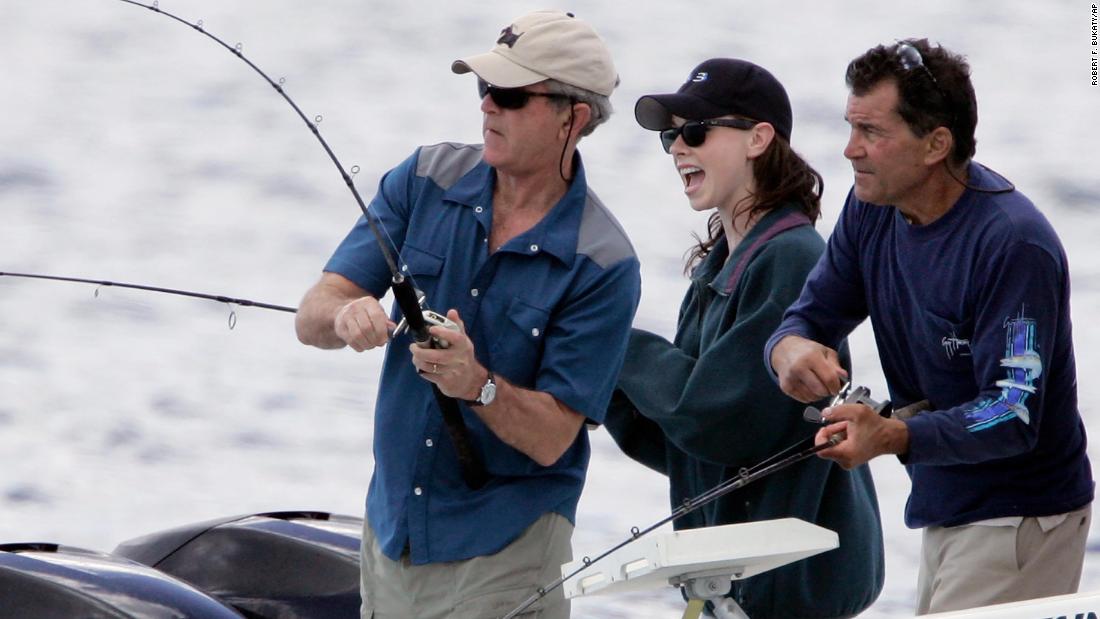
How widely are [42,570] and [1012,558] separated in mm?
1278

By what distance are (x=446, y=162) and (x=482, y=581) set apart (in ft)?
1.93

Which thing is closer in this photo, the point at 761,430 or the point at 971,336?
the point at 971,336

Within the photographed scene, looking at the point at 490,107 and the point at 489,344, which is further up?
the point at 490,107

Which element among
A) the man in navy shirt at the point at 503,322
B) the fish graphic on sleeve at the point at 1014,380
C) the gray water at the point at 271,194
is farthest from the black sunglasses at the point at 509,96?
the gray water at the point at 271,194

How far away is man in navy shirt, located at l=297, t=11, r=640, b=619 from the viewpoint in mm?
2451

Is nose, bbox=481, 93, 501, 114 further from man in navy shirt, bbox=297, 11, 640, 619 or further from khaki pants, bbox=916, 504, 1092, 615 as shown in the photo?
khaki pants, bbox=916, 504, 1092, 615

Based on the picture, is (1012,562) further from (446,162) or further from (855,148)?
(446,162)

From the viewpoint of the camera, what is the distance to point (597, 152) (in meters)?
6.62

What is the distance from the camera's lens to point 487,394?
235 cm

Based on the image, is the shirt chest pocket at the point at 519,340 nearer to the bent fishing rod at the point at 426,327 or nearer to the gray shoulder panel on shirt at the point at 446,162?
the bent fishing rod at the point at 426,327

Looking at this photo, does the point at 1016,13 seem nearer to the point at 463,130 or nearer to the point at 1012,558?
the point at 463,130

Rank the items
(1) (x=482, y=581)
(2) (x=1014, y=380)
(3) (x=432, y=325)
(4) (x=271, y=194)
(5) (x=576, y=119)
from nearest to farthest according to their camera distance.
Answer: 1. (2) (x=1014, y=380)
2. (3) (x=432, y=325)
3. (1) (x=482, y=581)
4. (5) (x=576, y=119)
5. (4) (x=271, y=194)

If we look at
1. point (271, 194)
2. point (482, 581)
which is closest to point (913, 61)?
point (482, 581)

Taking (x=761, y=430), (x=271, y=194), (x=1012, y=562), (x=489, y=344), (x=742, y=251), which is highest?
(x=271, y=194)
